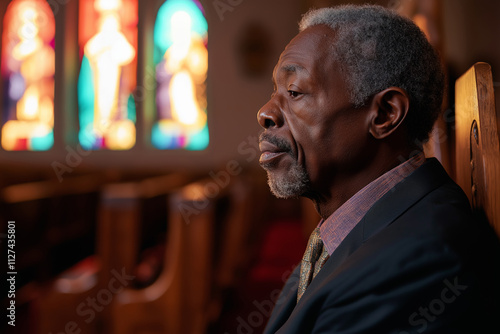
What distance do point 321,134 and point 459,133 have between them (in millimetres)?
367

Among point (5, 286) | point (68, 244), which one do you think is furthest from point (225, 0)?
point (5, 286)

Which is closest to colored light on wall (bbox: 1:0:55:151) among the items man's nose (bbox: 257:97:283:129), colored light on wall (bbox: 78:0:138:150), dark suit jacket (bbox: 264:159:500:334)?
colored light on wall (bbox: 78:0:138:150)

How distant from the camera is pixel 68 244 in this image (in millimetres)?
3744

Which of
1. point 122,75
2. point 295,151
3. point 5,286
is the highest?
point 122,75

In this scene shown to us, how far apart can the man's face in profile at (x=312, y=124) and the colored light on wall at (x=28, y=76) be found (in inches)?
277

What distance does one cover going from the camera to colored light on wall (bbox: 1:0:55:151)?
7492 mm

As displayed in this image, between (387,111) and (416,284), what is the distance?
41cm

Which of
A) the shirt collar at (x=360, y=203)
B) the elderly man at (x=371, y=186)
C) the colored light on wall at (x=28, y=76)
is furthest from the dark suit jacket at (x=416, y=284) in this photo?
the colored light on wall at (x=28, y=76)

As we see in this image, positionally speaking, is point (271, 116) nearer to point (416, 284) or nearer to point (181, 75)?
point (416, 284)

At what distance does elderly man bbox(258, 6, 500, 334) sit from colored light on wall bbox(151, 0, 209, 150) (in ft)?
21.0

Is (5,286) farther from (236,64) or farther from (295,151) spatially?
(236,64)

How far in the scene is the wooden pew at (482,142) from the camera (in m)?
0.90

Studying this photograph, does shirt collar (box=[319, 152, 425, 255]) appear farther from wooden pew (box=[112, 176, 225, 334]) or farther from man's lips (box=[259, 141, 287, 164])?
wooden pew (box=[112, 176, 225, 334])

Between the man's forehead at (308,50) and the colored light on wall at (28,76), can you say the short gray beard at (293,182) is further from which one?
the colored light on wall at (28,76)
